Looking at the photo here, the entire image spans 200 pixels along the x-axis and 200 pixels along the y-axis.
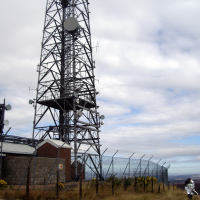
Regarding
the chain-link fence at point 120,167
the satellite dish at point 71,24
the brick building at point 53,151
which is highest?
the satellite dish at point 71,24

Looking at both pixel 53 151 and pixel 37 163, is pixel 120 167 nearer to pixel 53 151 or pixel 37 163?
pixel 37 163

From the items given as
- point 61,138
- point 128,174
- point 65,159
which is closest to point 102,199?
point 128,174

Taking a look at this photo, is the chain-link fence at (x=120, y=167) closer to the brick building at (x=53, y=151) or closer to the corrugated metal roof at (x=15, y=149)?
the brick building at (x=53, y=151)

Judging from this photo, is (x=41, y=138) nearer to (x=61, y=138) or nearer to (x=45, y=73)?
(x=61, y=138)

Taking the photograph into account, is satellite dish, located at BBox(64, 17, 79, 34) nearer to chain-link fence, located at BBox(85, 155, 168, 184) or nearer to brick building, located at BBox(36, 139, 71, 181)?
brick building, located at BBox(36, 139, 71, 181)

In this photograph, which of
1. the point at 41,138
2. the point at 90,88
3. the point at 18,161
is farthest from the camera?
the point at 90,88

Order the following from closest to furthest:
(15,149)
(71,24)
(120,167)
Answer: (120,167) → (15,149) → (71,24)

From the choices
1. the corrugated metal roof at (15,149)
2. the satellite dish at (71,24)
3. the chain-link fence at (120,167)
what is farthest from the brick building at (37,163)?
the satellite dish at (71,24)

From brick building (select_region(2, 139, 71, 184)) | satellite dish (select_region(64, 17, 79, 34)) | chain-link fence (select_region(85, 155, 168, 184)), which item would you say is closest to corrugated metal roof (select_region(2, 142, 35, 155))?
brick building (select_region(2, 139, 71, 184))

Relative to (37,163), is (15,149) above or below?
above

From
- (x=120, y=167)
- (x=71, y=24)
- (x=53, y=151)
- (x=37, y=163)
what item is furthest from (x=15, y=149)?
(x=71, y=24)

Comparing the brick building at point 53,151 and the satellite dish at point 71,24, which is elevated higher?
the satellite dish at point 71,24

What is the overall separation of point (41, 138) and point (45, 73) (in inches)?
327

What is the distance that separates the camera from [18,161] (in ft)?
74.3
